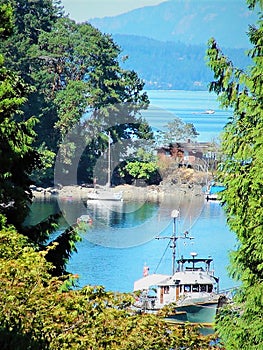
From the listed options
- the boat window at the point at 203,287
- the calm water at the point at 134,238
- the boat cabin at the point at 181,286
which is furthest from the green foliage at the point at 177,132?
the boat window at the point at 203,287

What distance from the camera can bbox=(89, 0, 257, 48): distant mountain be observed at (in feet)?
349

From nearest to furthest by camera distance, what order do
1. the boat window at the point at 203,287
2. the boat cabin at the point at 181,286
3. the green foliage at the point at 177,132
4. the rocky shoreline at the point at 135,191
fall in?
the boat cabin at the point at 181,286 < the boat window at the point at 203,287 < the rocky shoreline at the point at 135,191 < the green foliage at the point at 177,132

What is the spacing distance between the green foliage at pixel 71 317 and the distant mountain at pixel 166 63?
2687 inches

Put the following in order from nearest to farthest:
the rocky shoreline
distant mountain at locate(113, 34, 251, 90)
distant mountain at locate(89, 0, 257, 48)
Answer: the rocky shoreline → distant mountain at locate(113, 34, 251, 90) → distant mountain at locate(89, 0, 257, 48)

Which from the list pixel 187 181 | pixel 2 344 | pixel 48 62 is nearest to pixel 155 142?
pixel 187 181

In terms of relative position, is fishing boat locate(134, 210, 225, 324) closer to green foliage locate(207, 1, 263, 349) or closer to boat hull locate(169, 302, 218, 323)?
boat hull locate(169, 302, 218, 323)

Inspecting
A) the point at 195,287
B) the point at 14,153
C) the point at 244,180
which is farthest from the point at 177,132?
the point at 244,180

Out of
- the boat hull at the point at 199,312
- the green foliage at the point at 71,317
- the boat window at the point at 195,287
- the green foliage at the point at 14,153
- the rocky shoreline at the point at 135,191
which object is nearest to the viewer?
the green foliage at the point at 71,317

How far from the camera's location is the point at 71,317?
12.9 ft

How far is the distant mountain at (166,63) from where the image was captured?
77.9 metres

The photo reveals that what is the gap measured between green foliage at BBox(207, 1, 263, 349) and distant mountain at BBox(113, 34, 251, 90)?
220 ft

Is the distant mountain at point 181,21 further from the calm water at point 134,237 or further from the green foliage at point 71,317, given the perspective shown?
the green foliage at point 71,317

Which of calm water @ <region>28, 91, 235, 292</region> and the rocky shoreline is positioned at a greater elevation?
the rocky shoreline

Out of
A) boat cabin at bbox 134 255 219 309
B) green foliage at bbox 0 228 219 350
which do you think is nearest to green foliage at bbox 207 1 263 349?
green foliage at bbox 0 228 219 350
